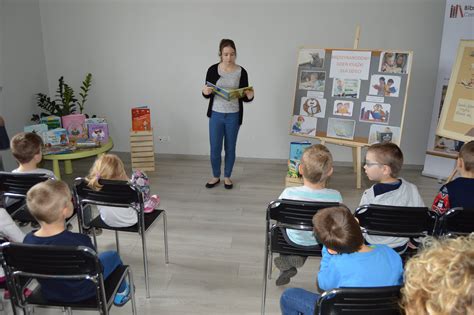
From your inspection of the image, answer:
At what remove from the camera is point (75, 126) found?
5.15 metres

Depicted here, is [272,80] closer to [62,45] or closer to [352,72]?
[352,72]

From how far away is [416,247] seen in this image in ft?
9.17

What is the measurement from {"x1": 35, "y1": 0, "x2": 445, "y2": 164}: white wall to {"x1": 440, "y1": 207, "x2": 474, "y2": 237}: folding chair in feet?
11.1

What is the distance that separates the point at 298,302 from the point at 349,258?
1.39 ft

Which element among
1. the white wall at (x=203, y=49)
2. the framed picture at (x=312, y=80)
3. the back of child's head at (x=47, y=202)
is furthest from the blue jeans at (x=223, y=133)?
the back of child's head at (x=47, y=202)

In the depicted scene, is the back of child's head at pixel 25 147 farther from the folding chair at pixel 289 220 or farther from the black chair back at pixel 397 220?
the black chair back at pixel 397 220

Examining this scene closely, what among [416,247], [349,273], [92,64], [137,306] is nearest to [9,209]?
[137,306]

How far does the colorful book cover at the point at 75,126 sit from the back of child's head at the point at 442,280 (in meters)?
4.71

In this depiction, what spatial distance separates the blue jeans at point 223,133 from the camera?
4.70 metres

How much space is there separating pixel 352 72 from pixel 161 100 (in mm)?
2700

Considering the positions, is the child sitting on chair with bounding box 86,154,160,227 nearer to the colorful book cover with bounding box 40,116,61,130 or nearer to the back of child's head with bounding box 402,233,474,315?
Result: the back of child's head with bounding box 402,233,474,315

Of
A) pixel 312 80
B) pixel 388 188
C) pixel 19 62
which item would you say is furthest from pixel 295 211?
pixel 19 62

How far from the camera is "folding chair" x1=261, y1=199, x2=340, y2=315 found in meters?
2.44

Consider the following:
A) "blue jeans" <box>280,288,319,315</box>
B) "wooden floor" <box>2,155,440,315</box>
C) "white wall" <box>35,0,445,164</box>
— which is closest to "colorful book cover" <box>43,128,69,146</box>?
"wooden floor" <box>2,155,440,315</box>
